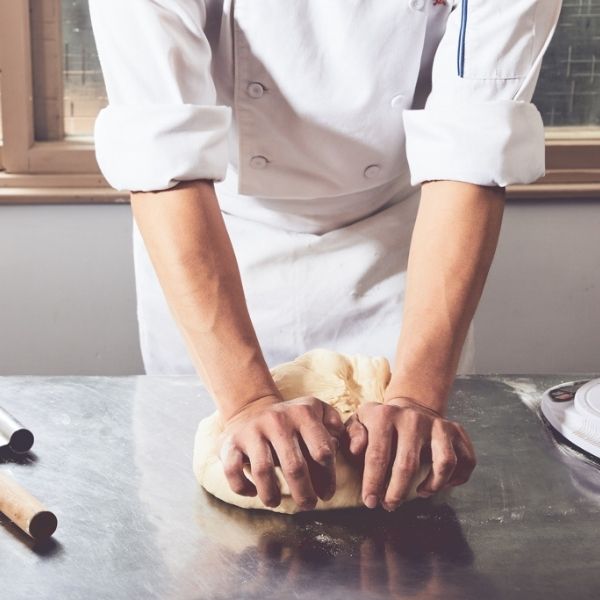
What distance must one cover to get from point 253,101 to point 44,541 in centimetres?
76

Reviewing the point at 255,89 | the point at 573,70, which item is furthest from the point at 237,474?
the point at 573,70

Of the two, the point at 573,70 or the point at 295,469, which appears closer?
the point at 295,469

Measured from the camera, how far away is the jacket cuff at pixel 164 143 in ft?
3.88

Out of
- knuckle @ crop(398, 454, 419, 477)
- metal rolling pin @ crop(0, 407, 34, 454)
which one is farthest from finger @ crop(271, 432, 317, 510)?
metal rolling pin @ crop(0, 407, 34, 454)

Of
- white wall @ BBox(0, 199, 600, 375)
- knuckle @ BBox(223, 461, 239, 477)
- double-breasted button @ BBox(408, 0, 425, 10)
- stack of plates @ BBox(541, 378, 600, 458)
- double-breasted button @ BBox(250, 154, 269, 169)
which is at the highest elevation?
double-breasted button @ BBox(408, 0, 425, 10)

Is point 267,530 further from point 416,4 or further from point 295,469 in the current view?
point 416,4

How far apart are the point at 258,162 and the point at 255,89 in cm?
12

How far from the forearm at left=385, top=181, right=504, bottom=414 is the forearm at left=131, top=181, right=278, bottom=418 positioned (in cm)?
20

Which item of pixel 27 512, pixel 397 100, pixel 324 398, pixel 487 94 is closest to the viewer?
pixel 27 512

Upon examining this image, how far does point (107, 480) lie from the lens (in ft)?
3.48

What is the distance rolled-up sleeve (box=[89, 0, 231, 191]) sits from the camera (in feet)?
3.87

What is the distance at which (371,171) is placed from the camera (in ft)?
4.82

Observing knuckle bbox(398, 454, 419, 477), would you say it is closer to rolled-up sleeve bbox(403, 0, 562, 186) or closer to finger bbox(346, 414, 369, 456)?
finger bbox(346, 414, 369, 456)

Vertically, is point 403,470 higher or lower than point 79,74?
lower
